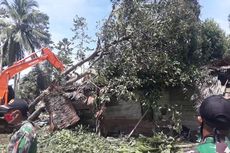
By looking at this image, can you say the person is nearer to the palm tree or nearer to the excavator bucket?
the excavator bucket

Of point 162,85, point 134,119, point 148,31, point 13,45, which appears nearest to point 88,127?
point 134,119

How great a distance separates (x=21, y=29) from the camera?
3609 cm

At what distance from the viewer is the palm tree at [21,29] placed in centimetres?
3525

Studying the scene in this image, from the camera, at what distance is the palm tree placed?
35.2 metres

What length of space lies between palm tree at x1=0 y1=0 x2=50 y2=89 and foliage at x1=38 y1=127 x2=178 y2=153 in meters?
22.4

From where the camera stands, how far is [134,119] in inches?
606

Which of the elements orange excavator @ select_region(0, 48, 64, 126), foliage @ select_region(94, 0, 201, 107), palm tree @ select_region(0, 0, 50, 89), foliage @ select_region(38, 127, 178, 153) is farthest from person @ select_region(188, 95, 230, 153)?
palm tree @ select_region(0, 0, 50, 89)

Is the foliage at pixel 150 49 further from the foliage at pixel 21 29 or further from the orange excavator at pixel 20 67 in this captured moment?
the foliage at pixel 21 29

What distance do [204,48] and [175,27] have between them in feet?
12.4

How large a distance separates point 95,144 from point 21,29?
26.0 meters

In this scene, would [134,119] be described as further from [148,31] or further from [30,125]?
[30,125]

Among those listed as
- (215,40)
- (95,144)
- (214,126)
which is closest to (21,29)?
(215,40)

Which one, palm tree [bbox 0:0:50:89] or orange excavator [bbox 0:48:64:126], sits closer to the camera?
orange excavator [bbox 0:48:64:126]

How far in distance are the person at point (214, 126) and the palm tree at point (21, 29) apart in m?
32.8
